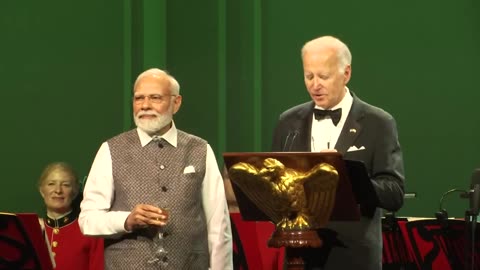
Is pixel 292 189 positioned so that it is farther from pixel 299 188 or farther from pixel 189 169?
pixel 189 169

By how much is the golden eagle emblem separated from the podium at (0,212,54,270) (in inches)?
43.0

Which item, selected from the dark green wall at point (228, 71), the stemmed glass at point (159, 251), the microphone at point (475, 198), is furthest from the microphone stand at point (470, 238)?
the dark green wall at point (228, 71)

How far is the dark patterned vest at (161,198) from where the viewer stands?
12.9 feet

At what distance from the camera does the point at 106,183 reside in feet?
13.0

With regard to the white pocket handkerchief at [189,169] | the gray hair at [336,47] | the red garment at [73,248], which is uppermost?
the gray hair at [336,47]

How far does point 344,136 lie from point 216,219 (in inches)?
26.8

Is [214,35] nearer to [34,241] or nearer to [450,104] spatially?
[450,104]

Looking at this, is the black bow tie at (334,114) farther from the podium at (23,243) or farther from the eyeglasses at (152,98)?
the podium at (23,243)

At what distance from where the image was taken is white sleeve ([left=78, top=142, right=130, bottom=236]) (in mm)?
3855

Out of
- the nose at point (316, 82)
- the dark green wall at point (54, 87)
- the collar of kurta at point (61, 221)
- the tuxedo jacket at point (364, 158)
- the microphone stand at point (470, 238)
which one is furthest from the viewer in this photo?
the dark green wall at point (54, 87)

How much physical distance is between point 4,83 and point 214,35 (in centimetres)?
156

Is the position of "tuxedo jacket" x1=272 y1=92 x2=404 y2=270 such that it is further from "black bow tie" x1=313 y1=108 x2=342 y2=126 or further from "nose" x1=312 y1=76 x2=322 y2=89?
"nose" x1=312 y1=76 x2=322 y2=89

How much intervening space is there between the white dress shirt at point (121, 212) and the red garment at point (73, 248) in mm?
1247

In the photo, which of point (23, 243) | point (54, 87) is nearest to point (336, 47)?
point (23, 243)
